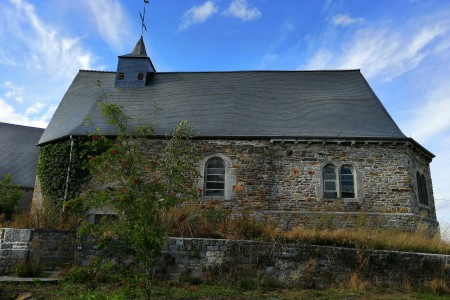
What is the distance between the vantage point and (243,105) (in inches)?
611

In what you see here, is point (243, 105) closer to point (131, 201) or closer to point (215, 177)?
point (215, 177)

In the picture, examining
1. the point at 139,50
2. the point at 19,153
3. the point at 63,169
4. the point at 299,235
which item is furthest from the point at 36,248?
the point at 139,50

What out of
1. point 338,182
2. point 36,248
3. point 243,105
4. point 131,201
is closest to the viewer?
point 131,201

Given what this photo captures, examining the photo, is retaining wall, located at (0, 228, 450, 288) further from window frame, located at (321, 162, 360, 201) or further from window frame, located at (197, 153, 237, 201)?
window frame, located at (321, 162, 360, 201)

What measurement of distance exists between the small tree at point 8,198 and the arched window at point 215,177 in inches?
286

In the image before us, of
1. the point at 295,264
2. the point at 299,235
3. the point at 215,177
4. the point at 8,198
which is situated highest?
the point at 215,177

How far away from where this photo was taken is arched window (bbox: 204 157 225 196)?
43.7 ft

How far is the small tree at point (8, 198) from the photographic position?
13.7 metres

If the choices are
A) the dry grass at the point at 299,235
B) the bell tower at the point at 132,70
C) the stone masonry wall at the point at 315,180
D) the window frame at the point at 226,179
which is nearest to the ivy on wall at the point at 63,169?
the stone masonry wall at the point at 315,180

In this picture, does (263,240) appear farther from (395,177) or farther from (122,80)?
(122,80)

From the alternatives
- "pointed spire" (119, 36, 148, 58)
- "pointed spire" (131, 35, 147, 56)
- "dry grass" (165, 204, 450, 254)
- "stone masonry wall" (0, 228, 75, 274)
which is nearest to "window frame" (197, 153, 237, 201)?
"dry grass" (165, 204, 450, 254)

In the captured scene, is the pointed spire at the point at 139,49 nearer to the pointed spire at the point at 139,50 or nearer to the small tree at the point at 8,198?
the pointed spire at the point at 139,50

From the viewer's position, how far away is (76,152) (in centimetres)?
1348

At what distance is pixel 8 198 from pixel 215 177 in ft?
25.6
